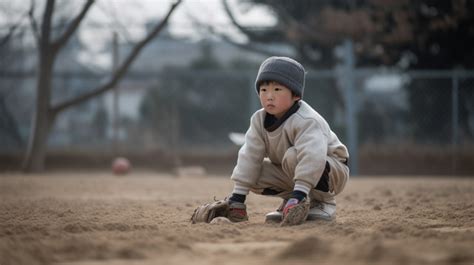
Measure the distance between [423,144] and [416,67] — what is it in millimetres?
1789

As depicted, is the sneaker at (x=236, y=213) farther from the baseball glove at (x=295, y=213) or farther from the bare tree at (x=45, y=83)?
the bare tree at (x=45, y=83)

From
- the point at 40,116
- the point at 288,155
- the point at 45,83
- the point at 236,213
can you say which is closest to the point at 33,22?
the point at 45,83

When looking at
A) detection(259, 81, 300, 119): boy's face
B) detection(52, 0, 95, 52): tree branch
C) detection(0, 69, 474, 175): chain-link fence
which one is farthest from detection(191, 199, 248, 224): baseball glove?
detection(0, 69, 474, 175): chain-link fence

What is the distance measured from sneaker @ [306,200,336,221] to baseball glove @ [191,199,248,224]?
43cm

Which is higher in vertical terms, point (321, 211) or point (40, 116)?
point (40, 116)

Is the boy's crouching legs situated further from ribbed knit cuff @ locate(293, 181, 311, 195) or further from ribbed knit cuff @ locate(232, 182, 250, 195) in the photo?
ribbed knit cuff @ locate(232, 182, 250, 195)

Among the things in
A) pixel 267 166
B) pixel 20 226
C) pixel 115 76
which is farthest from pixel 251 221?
pixel 115 76

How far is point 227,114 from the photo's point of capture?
11805 millimetres

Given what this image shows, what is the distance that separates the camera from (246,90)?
1187 centimetres

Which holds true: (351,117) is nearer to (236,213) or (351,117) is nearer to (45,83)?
(45,83)

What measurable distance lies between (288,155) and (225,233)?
2.62 feet

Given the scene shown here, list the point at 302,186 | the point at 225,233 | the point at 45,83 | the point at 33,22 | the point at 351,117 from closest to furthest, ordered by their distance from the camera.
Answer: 1. the point at 225,233
2. the point at 302,186
3. the point at 45,83
4. the point at 33,22
5. the point at 351,117

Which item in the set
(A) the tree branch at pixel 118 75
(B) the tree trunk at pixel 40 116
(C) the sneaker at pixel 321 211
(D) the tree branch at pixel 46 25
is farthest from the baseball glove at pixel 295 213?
(B) the tree trunk at pixel 40 116

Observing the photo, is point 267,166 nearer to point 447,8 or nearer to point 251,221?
point 251,221
